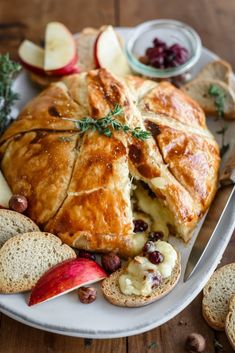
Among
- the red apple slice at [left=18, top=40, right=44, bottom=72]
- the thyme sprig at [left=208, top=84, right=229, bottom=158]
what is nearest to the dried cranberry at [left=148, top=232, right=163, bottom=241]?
the thyme sprig at [left=208, top=84, right=229, bottom=158]

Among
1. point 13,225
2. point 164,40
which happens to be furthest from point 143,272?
point 164,40

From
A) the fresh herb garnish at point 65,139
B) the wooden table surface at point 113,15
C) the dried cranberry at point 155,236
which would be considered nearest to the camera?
the dried cranberry at point 155,236

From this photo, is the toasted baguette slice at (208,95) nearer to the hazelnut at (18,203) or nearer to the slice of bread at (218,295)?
the slice of bread at (218,295)

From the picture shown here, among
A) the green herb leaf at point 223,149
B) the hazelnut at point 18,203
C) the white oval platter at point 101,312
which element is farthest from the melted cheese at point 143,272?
the green herb leaf at point 223,149

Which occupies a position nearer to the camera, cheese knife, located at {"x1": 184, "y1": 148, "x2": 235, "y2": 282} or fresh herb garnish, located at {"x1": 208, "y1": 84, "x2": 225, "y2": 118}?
cheese knife, located at {"x1": 184, "y1": 148, "x2": 235, "y2": 282}

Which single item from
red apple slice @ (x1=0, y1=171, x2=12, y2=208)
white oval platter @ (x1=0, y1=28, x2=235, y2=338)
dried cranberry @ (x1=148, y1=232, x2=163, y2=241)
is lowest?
white oval platter @ (x1=0, y1=28, x2=235, y2=338)

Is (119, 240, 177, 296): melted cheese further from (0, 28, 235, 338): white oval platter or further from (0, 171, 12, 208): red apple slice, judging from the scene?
(0, 171, 12, 208): red apple slice

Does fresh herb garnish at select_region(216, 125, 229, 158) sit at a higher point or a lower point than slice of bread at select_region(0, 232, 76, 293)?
higher

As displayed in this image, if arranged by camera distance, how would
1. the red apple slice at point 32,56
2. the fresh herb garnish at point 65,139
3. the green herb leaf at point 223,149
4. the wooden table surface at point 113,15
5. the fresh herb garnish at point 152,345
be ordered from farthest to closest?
the wooden table surface at point 113,15
the red apple slice at point 32,56
the green herb leaf at point 223,149
the fresh herb garnish at point 65,139
the fresh herb garnish at point 152,345
